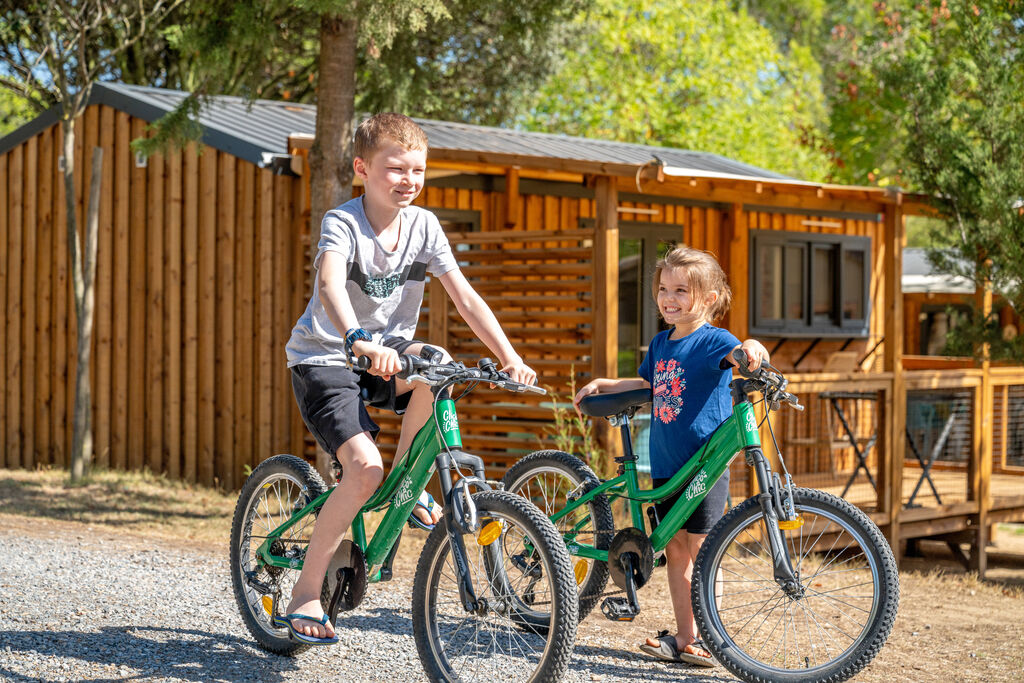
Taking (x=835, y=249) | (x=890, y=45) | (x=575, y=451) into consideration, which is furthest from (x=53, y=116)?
(x=890, y=45)

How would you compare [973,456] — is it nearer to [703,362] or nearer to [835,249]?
[835,249]

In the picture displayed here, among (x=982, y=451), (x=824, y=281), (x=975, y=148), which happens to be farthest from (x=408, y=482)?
(x=824, y=281)

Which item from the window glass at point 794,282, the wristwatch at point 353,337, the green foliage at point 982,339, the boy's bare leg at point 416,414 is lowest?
the boy's bare leg at point 416,414

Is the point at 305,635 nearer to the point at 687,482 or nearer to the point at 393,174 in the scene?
the point at 687,482

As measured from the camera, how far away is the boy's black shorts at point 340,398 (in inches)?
146

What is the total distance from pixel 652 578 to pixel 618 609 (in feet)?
8.84

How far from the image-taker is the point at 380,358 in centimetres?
324

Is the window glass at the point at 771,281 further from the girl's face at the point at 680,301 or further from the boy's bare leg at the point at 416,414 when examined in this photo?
the boy's bare leg at the point at 416,414

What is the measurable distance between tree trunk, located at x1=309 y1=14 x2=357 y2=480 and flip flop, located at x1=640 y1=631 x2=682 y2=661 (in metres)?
4.21

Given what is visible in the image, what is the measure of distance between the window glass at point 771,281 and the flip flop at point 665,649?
8.76 m

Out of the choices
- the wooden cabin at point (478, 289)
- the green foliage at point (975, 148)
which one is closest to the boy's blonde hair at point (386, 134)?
the wooden cabin at point (478, 289)

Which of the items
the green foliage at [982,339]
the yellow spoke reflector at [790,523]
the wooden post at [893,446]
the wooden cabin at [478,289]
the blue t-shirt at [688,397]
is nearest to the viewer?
the yellow spoke reflector at [790,523]

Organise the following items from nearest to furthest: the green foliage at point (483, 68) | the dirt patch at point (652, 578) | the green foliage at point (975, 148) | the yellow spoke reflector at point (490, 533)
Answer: the yellow spoke reflector at point (490, 533)
the dirt patch at point (652, 578)
the green foliage at point (975, 148)
the green foliage at point (483, 68)

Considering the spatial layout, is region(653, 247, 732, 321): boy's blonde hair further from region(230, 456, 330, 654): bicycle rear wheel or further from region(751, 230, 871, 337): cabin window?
region(751, 230, 871, 337): cabin window
